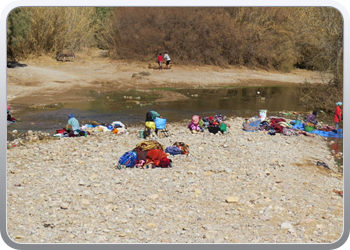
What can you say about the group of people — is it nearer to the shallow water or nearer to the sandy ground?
the sandy ground

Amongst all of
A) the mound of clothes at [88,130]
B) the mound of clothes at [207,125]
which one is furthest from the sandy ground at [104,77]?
the mound of clothes at [207,125]

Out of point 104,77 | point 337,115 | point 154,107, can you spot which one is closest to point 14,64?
point 104,77

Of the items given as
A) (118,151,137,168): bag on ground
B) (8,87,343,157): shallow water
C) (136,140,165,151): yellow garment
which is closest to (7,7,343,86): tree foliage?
(8,87,343,157): shallow water

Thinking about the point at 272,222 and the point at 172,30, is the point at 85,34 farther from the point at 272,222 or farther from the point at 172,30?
the point at 272,222

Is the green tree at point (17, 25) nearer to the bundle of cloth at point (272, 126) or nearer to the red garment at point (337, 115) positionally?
the bundle of cloth at point (272, 126)

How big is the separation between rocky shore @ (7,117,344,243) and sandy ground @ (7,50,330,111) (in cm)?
955

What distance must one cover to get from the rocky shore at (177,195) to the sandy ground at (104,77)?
376 inches

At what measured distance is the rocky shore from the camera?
6.57 m

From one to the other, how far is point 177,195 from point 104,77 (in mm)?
20861

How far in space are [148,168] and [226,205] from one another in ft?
9.25

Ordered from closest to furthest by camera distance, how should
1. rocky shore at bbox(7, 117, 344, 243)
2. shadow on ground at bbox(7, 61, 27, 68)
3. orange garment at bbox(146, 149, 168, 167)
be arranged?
rocky shore at bbox(7, 117, 344, 243)
orange garment at bbox(146, 149, 168, 167)
shadow on ground at bbox(7, 61, 27, 68)

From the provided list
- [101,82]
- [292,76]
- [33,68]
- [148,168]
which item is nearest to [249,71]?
[292,76]

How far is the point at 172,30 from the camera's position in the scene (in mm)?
34094

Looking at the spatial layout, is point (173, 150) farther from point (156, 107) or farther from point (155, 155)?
point (156, 107)
